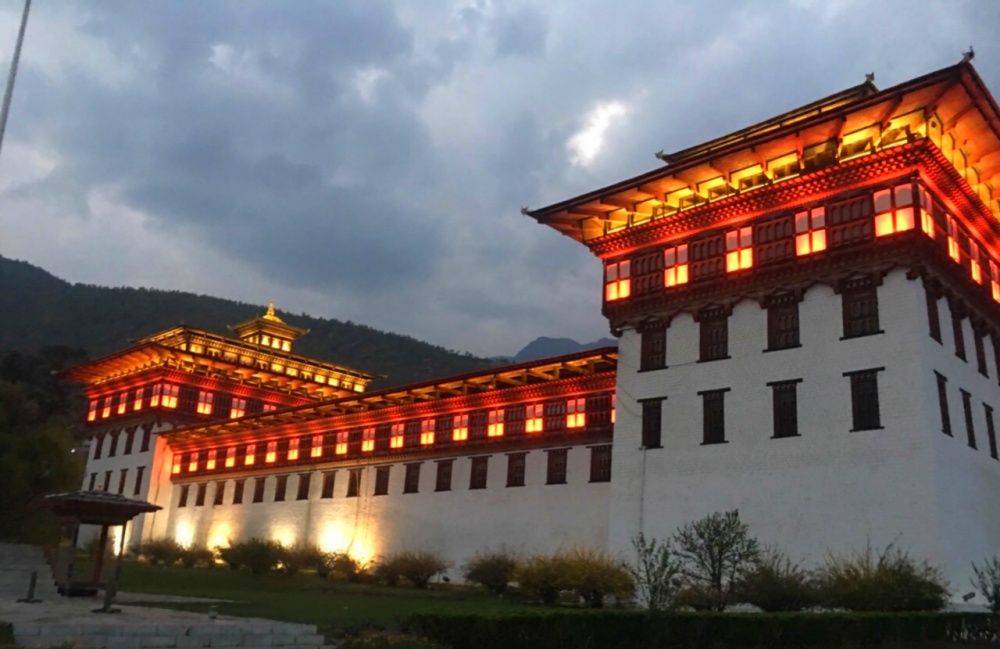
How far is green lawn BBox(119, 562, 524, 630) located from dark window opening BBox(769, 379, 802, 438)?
32.8 feet

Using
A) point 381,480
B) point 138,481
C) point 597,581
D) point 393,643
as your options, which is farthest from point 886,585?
point 138,481

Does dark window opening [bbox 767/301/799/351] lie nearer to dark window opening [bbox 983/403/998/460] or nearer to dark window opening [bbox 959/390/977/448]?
dark window opening [bbox 959/390/977/448]

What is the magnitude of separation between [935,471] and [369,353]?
11023cm

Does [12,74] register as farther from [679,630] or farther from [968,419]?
[968,419]

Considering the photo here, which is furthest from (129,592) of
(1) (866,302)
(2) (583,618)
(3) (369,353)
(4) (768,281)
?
(3) (369,353)

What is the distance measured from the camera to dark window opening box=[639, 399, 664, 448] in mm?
28094

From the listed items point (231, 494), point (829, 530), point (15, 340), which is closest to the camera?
point (829, 530)

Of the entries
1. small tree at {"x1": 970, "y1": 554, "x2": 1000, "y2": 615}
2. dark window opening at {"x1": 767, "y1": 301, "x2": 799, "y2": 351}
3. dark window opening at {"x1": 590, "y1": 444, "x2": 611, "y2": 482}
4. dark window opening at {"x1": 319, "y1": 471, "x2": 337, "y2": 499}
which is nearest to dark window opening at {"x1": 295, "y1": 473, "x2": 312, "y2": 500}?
dark window opening at {"x1": 319, "y1": 471, "x2": 337, "y2": 499}

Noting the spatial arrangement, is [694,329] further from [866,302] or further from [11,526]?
[11,526]

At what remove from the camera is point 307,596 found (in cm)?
2773

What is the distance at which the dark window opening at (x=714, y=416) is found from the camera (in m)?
26.5

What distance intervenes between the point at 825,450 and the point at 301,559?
88.7 feet

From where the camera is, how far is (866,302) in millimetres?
24312

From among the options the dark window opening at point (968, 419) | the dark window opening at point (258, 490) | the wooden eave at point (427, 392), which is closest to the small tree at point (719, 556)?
the dark window opening at point (968, 419)
